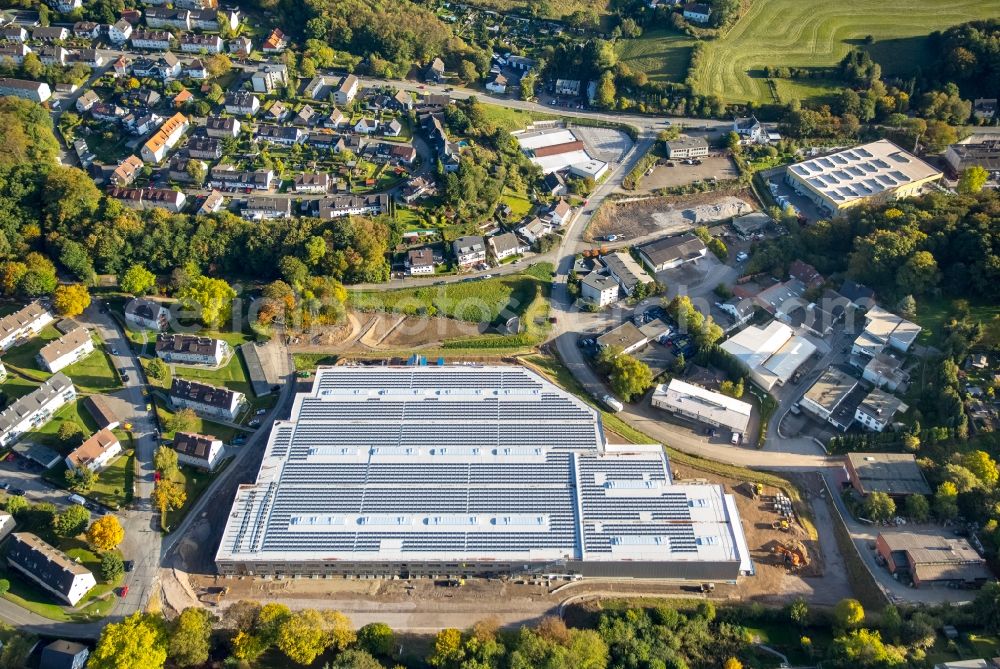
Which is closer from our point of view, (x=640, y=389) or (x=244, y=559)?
(x=244, y=559)

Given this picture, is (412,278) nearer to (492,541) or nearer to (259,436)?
(259,436)

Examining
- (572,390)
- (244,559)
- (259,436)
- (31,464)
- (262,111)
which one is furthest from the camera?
(262,111)

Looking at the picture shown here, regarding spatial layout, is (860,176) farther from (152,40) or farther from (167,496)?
(152,40)

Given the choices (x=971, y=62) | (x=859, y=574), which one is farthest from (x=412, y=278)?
(x=971, y=62)

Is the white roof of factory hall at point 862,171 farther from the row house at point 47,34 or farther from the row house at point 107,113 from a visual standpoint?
the row house at point 47,34

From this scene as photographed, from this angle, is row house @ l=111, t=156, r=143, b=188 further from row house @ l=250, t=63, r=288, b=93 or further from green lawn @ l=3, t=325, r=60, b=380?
green lawn @ l=3, t=325, r=60, b=380

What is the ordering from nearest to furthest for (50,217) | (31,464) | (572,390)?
(31,464), (572,390), (50,217)

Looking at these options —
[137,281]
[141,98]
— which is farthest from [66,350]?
[141,98]
